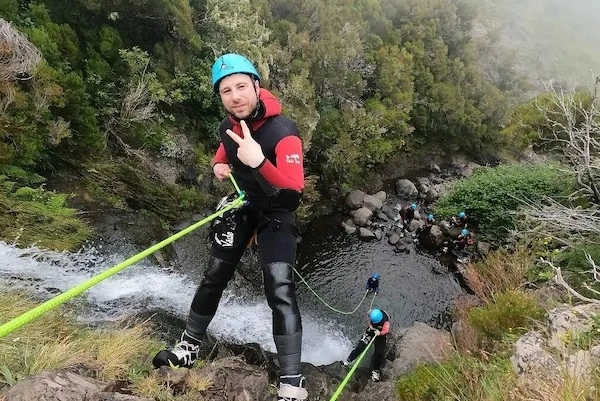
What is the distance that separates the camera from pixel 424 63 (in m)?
20.4

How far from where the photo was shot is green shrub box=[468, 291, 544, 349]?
18.3ft

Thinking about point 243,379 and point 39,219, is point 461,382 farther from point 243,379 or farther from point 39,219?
point 39,219

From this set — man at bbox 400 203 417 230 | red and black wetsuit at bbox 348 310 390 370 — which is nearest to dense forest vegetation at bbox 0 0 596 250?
man at bbox 400 203 417 230

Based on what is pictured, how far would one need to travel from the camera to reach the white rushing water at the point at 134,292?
19.1 feet

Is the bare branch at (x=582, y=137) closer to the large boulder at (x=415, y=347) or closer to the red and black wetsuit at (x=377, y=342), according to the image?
the large boulder at (x=415, y=347)

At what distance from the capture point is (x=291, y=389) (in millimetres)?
3246

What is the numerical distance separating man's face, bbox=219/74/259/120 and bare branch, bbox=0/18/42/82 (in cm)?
513

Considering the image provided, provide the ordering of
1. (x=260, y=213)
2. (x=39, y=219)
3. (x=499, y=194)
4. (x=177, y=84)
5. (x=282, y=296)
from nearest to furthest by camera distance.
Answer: (x=282, y=296) → (x=260, y=213) → (x=39, y=219) → (x=177, y=84) → (x=499, y=194)

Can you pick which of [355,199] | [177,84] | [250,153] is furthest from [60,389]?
[355,199]

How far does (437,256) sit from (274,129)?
12009mm

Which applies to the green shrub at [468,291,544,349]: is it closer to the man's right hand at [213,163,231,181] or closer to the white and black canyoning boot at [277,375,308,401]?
the white and black canyoning boot at [277,375,308,401]

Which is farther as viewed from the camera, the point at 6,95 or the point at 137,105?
the point at 137,105

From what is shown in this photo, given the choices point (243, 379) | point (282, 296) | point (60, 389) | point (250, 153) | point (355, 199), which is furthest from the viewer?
point (355, 199)

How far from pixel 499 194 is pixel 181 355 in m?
14.1
